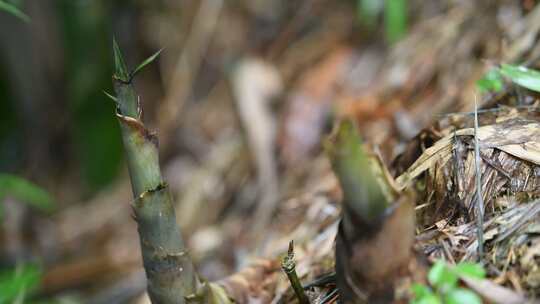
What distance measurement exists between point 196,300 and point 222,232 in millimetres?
1496

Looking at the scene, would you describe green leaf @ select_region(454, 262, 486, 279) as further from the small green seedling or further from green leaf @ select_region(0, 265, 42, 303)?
green leaf @ select_region(0, 265, 42, 303)

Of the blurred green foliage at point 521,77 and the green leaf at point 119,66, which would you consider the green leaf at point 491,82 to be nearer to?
the blurred green foliage at point 521,77

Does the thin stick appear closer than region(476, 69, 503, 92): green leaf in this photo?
Yes

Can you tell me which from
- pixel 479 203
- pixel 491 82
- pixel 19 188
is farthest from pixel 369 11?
pixel 479 203

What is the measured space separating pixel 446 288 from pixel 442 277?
2cm

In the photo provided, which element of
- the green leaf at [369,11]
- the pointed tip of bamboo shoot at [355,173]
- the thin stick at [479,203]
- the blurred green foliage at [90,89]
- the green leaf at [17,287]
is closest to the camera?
the pointed tip of bamboo shoot at [355,173]

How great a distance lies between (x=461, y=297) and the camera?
0.80m

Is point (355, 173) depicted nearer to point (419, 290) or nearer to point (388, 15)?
point (419, 290)

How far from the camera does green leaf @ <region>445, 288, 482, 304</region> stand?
31.0 inches

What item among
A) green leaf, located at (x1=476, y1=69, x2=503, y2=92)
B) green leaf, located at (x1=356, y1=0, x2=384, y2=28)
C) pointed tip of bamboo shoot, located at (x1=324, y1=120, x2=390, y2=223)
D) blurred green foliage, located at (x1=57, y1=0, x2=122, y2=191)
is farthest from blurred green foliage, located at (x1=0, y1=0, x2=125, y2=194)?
pointed tip of bamboo shoot, located at (x1=324, y1=120, x2=390, y2=223)

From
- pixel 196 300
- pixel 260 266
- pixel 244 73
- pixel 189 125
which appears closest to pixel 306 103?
pixel 244 73

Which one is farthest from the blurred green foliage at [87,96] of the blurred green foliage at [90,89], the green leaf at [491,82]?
the green leaf at [491,82]

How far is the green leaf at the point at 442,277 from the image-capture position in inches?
31.7

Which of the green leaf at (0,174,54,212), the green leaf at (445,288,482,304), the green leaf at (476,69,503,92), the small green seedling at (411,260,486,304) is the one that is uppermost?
the green leaf at (0,174,54,212)
